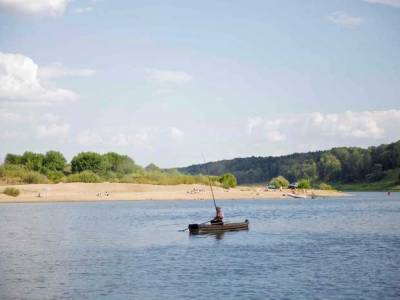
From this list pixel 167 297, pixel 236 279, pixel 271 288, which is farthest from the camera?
pixel 236 279

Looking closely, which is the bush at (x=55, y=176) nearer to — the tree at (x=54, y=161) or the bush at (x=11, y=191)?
the tree at (x=54, y=161)

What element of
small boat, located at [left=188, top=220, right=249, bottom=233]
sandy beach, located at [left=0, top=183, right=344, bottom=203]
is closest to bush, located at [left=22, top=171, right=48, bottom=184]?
sandy beach, located at [left=0, top=183, right=344, bottom=203]

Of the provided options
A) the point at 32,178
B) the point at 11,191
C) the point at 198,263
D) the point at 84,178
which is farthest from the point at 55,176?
the point at 198,263

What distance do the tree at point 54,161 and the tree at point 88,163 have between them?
364 centimetres

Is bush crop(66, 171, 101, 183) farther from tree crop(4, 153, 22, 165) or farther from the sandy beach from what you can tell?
tree crop(4, 153, 22, 165)

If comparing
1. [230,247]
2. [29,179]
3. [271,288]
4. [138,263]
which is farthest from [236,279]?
[29,179]

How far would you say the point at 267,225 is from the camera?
209ft

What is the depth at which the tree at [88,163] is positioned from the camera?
542 ft

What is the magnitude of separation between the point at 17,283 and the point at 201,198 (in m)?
108

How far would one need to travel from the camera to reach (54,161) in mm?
168250

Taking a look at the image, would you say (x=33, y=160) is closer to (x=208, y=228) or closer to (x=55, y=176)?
(x=55, y=176)

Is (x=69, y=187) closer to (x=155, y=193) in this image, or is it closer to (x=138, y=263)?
(x=155, y=193)

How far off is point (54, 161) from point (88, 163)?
9.99 m

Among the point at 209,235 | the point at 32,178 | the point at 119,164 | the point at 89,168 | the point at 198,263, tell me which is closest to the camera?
the point at 198,263
